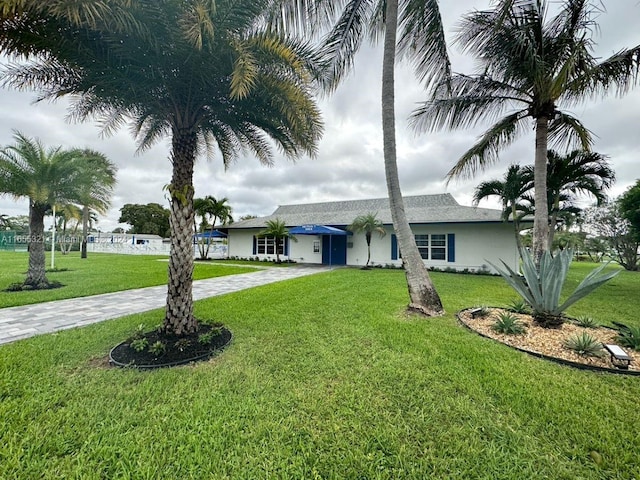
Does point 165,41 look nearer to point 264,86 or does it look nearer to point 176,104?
point 176,104

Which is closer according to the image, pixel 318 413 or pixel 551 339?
pixel 318 413

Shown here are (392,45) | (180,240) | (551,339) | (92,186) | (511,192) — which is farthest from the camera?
(511,192)

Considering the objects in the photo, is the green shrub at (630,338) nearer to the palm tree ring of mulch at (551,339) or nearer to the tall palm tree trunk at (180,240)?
the palm tree ring of mulch at (551,339)

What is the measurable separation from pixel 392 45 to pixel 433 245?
38.9 feet

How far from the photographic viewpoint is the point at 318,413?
255 cm

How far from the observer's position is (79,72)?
12.9 ft

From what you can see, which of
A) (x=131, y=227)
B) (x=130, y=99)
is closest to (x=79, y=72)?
(x=130, y=99)

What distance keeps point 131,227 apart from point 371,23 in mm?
68276

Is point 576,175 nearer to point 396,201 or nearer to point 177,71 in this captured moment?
point 396,201

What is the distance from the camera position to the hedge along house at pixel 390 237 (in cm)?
1409

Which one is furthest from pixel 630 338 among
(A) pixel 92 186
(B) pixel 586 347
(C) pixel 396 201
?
(A) pixel 92 186

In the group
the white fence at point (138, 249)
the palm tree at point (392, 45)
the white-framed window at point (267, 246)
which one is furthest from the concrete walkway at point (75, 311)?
the white fence at point (138, 249)

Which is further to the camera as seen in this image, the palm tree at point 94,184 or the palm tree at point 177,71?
the palm tree at point 94,184

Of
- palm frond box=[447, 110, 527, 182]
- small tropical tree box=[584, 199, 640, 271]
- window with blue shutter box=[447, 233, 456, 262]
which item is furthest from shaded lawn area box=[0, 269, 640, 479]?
small tropical tree box=[584, 199, 640, 271]
